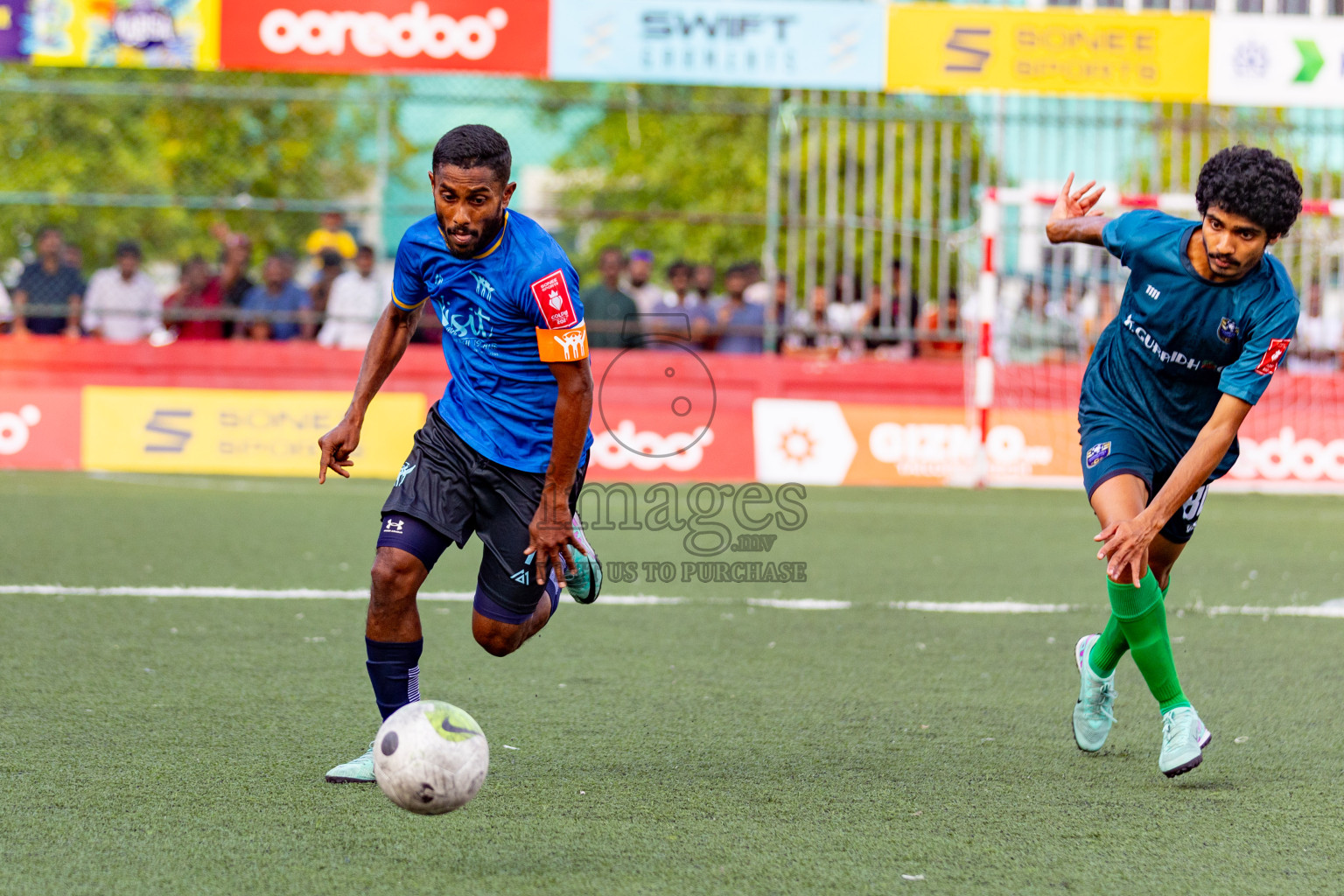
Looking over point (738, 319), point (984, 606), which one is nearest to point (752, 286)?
point (738, 319)

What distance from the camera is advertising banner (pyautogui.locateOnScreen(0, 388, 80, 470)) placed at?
14039mm

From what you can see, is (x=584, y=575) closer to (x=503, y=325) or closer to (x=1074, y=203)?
(x=503, y=325)

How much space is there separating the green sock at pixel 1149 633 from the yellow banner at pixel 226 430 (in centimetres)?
991

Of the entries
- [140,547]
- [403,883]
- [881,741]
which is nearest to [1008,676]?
[881,741]

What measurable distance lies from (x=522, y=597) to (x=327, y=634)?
237cm

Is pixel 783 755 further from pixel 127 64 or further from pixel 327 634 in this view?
pixel 127 64

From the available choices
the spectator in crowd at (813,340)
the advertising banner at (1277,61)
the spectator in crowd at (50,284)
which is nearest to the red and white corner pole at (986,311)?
the spectator in crowd at (813,340)

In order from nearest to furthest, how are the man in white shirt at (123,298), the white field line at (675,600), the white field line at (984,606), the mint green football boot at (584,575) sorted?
the mint green football boot at (584,575), the white field line at (675,600), the white field line at (984,606), the man in white shirt at (123,298)

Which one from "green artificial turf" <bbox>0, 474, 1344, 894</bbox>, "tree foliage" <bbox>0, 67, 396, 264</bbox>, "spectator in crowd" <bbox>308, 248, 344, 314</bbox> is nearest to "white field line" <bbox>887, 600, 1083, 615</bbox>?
"green artificial turf" <bbox>0, 474, 1344, 894</bbox>

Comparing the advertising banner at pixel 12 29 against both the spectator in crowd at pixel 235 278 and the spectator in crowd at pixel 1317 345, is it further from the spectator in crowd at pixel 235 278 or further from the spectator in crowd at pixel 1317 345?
the spectator in crowd at pixel 1317 345

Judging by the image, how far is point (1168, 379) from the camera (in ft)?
16.3

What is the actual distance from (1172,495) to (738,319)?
10397mm

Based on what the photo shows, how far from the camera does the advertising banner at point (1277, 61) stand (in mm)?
14469

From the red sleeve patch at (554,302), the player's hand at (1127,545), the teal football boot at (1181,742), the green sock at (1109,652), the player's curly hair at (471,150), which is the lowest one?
the teal football boot at (1181,742)
